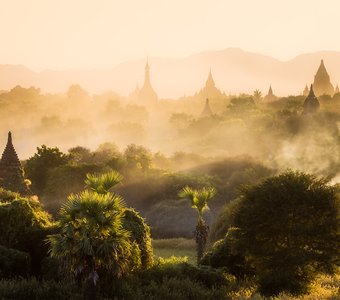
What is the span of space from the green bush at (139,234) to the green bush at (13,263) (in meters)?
4.21

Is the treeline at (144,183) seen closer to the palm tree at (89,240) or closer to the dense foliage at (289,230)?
the dense foliage at (289,230)

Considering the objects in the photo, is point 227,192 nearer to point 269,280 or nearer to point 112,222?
point 269,280

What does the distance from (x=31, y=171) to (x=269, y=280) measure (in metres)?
45.4

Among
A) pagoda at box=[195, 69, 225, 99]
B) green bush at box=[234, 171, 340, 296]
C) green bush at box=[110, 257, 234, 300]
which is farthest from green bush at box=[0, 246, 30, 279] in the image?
pagoda at box=[195, 69, 225, 99]

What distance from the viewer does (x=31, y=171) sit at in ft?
208

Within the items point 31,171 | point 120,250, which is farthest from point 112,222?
point 31,171

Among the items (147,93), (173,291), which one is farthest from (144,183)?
(147,93)

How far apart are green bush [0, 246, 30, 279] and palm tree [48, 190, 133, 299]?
429cm

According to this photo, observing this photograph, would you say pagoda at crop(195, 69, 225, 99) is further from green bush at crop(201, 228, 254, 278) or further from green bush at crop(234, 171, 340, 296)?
green bush at crop(234, 171, 340, 296)

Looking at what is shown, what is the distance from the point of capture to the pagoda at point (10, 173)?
48.9m

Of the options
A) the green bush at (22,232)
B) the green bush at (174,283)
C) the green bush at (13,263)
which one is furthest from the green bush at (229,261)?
the green bush at (13,263)

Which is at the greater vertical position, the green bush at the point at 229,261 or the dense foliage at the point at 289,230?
the dense foliage at the point at 289,230

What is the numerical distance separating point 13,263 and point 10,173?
95.3 ft

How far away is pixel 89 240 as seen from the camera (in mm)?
17422
